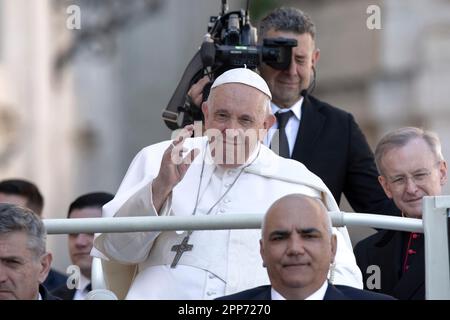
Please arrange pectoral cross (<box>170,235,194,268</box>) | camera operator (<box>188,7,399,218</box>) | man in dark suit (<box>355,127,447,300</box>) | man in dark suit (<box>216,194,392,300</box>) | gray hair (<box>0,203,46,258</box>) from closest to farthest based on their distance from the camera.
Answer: man in dark suit (<box>216,194,392,300</box>)
gray hair (<box>0,203,46,258</box>)
pectoral cross (<box>170,235,194,268</box>)
man in dark suit (<box>355,127,447,300</box>)
camera operator (<box>188,7,399,218</box>)

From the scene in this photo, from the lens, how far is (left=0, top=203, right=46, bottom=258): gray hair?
8602 mm

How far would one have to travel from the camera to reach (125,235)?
29.8ft

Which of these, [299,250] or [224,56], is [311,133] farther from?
[299,250]

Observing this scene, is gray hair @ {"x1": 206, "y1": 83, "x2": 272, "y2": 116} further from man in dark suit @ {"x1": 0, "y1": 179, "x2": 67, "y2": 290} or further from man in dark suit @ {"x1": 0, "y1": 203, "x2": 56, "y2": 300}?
man in dark suit @ {"x1": 0, "y1": 179, "x2": 67, "y2": 290}

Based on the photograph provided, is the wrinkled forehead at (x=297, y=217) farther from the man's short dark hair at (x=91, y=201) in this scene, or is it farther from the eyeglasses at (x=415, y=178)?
the man's short dark hair at (x=91, y=201)

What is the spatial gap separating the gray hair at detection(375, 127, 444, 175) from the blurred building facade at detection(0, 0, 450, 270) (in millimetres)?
14320

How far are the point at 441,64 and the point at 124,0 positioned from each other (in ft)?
17.8

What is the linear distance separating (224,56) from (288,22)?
651 millimetres

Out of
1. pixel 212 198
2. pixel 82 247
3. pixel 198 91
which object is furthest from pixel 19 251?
pixel 82 247

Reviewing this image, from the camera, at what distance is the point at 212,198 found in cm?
961

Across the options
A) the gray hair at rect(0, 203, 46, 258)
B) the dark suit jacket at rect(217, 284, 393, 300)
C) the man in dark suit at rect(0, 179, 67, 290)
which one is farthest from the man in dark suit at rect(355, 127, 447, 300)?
the man in dark suit at rect(0, 179, 67, 290)
